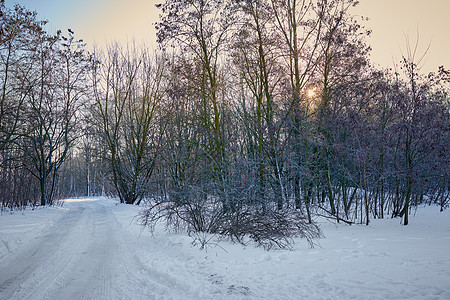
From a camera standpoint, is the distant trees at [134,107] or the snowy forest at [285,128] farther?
the distant trees at [134,107]

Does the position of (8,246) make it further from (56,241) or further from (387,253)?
(387,253)

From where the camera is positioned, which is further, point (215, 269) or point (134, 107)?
point (134, 107)

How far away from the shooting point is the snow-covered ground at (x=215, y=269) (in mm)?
3816

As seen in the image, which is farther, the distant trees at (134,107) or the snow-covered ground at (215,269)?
the distant trees at (134,107)

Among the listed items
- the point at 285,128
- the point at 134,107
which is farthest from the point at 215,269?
the point at 134,107

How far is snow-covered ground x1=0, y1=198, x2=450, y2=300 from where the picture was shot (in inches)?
150

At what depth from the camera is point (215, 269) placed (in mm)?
4965

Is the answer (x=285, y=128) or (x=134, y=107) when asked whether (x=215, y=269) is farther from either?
(x=134, y=107)

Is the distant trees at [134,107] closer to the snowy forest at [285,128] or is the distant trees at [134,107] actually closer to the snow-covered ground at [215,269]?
the snowy forest at [285,128]

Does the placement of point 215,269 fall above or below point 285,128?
below

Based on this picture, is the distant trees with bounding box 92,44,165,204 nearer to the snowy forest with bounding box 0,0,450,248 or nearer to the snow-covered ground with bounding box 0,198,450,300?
the snowy forest with bounding box 0,0,450,248

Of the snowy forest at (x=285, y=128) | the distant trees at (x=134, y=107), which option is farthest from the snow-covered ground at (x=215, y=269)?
the distant trees at (x=134, y=107)

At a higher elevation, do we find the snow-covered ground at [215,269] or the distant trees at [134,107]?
the distant trees at [134,107]

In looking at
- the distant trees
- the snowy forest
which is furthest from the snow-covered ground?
the distant trees
